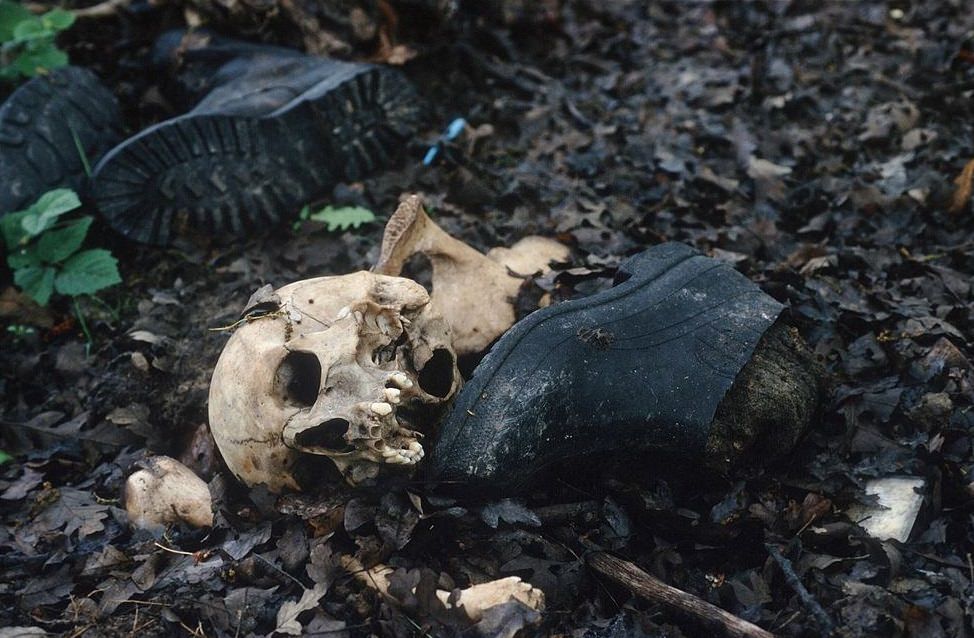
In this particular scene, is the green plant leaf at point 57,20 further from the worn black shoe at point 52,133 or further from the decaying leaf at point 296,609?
the decaying leaf at point 296,609

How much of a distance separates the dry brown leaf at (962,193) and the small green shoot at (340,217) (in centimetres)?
308

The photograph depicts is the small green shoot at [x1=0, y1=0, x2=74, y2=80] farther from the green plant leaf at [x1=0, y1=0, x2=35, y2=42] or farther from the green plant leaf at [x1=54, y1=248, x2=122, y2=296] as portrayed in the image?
the green plant leaf at [x1=54, y1=248, x2=122, y2=296]

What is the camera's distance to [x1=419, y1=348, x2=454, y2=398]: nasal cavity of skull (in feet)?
9.61

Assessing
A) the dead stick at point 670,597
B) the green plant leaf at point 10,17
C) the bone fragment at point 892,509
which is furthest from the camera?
the green plant leaf at point 10,17

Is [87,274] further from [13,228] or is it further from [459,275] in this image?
[459,275]

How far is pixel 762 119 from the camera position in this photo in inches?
206

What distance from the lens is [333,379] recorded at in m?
2.61

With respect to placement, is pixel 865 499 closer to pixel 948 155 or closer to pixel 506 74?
pixel 948 155

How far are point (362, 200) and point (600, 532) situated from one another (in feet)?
8.23

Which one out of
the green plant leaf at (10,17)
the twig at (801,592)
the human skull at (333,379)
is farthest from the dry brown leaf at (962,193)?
the green plant leaf at (10,17)

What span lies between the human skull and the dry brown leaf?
9.64ft

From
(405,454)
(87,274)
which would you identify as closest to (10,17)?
(87,274)

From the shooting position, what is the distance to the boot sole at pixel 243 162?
4.04 meters

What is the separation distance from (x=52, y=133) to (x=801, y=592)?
4.22m
